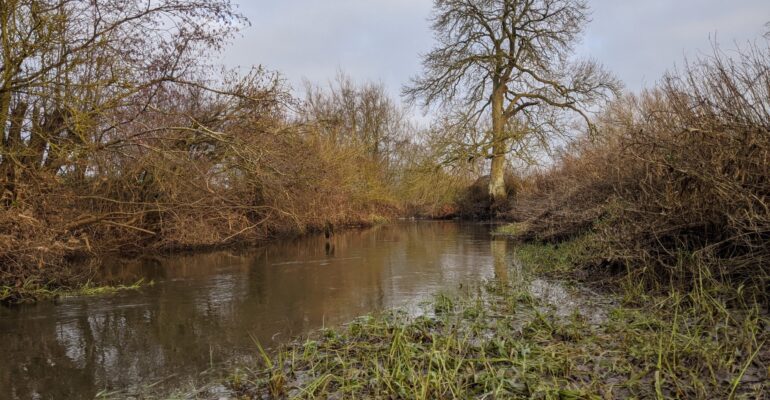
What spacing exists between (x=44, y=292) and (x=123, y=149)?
13.9 ft

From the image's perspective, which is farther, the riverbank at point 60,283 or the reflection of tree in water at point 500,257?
the reflection of tree in water at point 500,257

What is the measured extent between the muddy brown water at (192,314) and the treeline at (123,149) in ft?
3.50

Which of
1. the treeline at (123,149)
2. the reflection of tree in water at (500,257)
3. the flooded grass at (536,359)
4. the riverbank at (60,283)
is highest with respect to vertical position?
the treeline at (123,149)

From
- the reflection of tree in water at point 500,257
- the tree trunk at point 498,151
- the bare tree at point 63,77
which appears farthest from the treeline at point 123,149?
the tree trunk at point 498,151

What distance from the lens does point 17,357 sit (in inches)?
195

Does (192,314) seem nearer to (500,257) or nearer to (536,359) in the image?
(536,359)

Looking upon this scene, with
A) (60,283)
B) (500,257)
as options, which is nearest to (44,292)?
(60,283)

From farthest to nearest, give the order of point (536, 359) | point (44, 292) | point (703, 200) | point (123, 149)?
point (123, 149) < point (44, 292) < point (703, 200) < point (536, 359)

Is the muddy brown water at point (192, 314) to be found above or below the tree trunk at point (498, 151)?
below

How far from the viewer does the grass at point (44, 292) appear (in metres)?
7.21

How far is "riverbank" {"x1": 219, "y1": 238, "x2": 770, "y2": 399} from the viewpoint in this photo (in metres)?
3.31

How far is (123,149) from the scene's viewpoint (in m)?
10.8

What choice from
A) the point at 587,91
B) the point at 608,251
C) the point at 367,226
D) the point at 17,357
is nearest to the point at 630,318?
the point at 608,251

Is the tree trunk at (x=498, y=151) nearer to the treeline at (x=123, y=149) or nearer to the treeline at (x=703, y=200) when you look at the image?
the treeline at (x=123, y=149)
